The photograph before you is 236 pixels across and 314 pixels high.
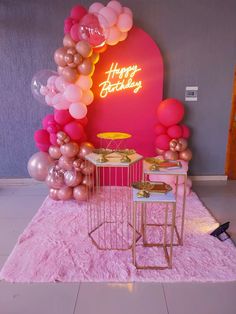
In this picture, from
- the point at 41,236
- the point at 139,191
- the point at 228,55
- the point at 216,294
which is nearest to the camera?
the point at 216,294

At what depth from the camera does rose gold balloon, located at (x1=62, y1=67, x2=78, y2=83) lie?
10.6ft

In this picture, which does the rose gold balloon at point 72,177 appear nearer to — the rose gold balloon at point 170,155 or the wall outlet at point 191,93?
the rose gold balloon at point 170,155

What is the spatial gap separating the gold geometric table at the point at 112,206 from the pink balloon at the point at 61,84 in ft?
2.90

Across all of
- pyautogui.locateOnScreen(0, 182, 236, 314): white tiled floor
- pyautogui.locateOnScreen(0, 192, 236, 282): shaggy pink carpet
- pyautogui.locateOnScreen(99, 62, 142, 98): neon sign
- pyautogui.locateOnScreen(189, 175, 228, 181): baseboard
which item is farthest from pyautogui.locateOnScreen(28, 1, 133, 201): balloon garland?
pyautogui.locateOnScreen(189, 175, 228, 181): baseboard

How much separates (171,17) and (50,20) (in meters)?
1.64

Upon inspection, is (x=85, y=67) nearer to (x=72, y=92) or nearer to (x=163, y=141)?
(x=72, y=92)

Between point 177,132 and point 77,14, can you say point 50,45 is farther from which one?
point 177,132

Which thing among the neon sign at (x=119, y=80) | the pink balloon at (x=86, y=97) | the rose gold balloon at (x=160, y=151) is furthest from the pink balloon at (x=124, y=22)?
the rose gold balloon at (x=160, y=151)

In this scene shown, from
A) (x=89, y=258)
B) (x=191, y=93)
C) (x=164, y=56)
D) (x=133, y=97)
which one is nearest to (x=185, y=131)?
(x=191, y=93)

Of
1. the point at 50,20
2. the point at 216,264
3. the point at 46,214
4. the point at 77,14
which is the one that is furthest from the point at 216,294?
the point at 50,20

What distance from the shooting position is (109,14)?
328 cm

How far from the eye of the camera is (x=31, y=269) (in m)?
2.34

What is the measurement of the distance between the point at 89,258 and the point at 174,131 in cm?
207

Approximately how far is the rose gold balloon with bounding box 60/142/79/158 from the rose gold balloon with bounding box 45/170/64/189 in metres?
0.25
